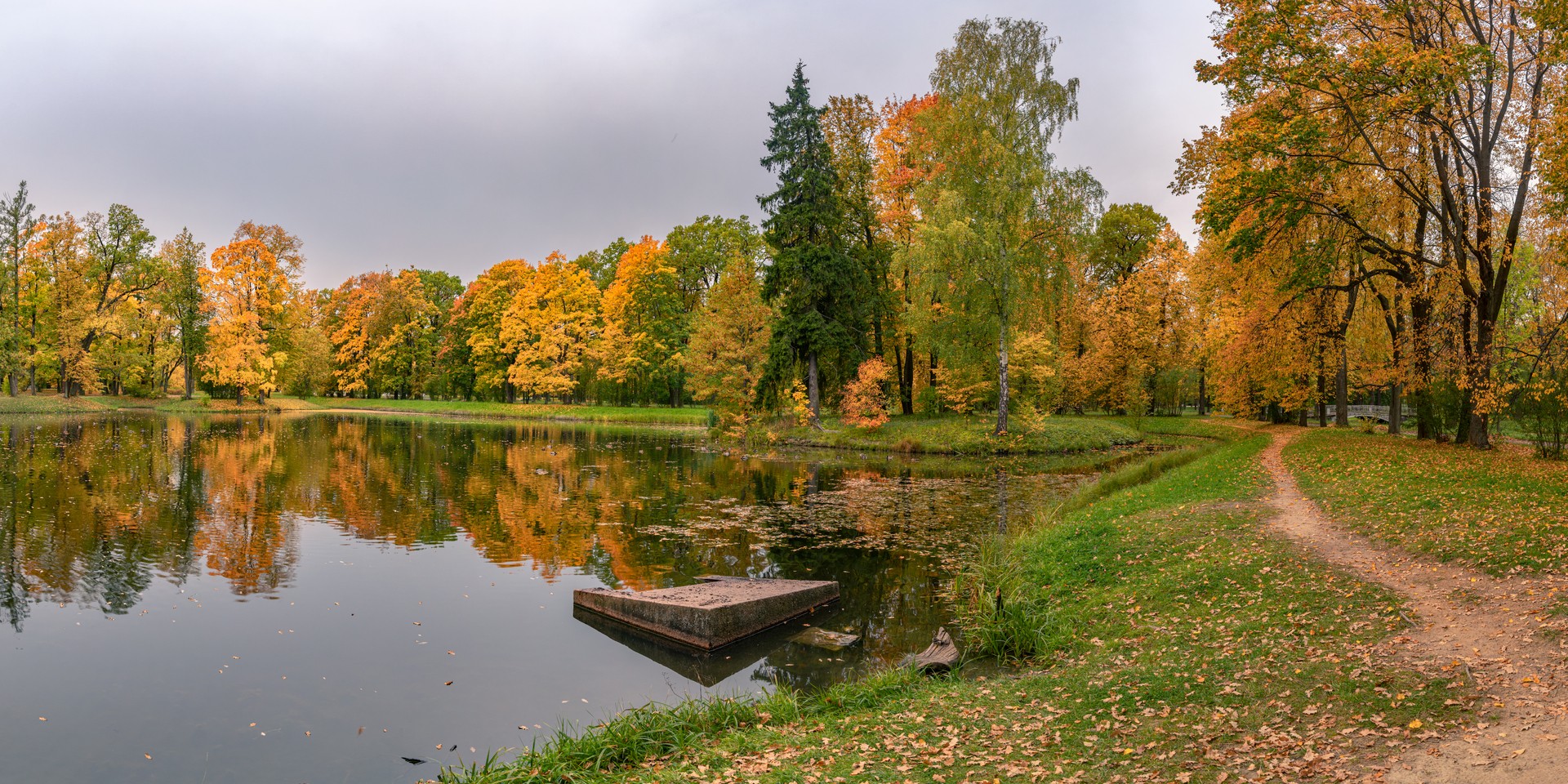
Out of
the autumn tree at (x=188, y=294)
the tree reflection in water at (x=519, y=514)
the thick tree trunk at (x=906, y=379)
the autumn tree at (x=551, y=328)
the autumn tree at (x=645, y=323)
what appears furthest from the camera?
the autumn tree at (x=551, y=328)

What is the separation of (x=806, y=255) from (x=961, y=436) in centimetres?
971

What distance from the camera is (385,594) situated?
1074 centimetres

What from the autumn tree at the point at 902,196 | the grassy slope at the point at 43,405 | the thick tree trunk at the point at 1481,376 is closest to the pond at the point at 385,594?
the thick tree trunk at the point at 1481,376

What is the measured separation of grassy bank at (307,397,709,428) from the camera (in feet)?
165

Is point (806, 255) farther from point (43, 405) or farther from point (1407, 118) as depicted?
point (43, 405)

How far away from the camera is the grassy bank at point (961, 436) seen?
98.7ft

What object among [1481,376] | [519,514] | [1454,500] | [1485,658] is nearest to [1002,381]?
[1481,376]

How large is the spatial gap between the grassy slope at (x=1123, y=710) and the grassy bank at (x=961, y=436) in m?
20.6

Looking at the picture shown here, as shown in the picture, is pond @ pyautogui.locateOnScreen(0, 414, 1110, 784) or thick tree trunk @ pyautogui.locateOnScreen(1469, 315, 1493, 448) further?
thick tree trunk @ pyautogui.locateOnScreen(1469, 315, 1493, 448)

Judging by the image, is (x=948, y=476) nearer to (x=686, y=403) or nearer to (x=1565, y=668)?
(x=1565, y=668)

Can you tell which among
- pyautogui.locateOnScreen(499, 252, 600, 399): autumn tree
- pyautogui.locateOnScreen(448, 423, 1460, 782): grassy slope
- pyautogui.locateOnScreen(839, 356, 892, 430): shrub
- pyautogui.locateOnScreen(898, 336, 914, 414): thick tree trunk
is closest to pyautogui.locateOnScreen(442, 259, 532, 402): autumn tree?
pyautogui.locateOnScreen(499, 252, 600, 399): autumn tree

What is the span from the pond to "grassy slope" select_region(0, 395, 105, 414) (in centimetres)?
2684

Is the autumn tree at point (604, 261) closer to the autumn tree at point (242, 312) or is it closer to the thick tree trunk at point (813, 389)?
the autumn tree at point (242, 312)

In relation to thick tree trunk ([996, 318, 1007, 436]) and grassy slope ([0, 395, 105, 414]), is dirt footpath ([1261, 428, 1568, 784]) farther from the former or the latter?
grassy slope ([0, 395, 105, 414])
